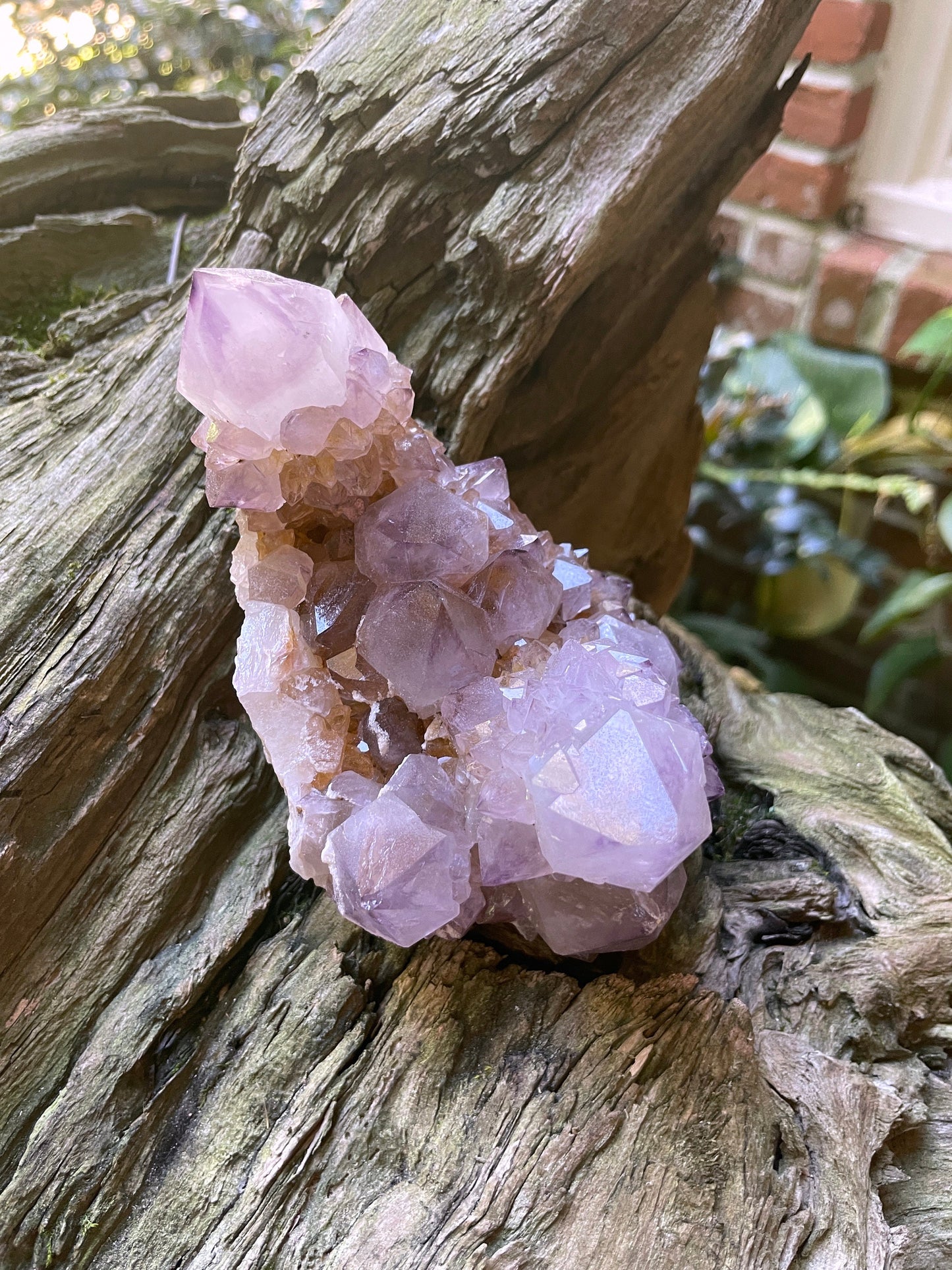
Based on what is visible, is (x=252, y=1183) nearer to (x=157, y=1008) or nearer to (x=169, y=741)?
(x=157, y=1008)

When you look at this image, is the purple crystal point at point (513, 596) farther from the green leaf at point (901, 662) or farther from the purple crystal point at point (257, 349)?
the green leaf at point (901, 662)

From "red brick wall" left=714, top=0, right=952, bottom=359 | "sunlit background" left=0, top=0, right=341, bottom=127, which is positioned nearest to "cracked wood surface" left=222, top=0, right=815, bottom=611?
"sunlit background" left=0, top=0, right=341, bottom=127

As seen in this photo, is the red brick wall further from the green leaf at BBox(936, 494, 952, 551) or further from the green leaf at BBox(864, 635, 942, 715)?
the green leaf at BBox(864, 635, 942, 715)

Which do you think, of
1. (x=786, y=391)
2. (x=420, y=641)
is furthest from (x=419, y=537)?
(x=786, y=391)

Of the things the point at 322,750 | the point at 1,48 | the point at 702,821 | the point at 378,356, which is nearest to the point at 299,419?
the point at 378,356

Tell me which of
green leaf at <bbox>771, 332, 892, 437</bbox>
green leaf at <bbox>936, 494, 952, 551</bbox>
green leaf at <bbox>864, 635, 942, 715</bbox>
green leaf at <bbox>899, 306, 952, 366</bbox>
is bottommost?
green leaf at <bbox>864, 635, 942, 715</bbox>
